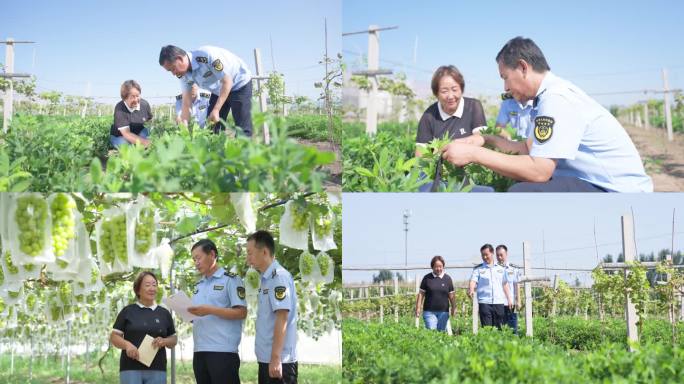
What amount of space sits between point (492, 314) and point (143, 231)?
3.49 metres

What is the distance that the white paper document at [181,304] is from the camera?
503 centimetres

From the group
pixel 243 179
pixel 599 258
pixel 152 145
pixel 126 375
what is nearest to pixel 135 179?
pixel 243 179

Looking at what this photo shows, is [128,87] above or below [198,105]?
above

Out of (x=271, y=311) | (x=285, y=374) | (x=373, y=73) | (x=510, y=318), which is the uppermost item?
(x=373, y=73)

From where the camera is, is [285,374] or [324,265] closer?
[285,374]

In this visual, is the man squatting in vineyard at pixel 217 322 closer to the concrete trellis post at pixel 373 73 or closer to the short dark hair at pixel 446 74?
the concrete trellis post at pixel 373 73

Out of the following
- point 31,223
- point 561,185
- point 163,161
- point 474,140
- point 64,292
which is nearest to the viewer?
point 163,161

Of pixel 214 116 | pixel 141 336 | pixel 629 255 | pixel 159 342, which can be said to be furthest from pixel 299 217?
pixel 629 255

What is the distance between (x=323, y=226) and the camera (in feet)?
16.1

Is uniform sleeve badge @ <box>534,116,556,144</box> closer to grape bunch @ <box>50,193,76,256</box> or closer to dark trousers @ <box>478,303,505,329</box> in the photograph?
dark trousers @ <box>478,303,505,329</box>

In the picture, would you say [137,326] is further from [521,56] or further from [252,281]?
[521,56]

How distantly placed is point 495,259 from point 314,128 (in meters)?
2.20

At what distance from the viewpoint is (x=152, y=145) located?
4645 mm

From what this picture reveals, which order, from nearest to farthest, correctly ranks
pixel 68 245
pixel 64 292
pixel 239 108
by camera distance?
pixel 68 245 → pixel 239 108 → pixel 64 292
